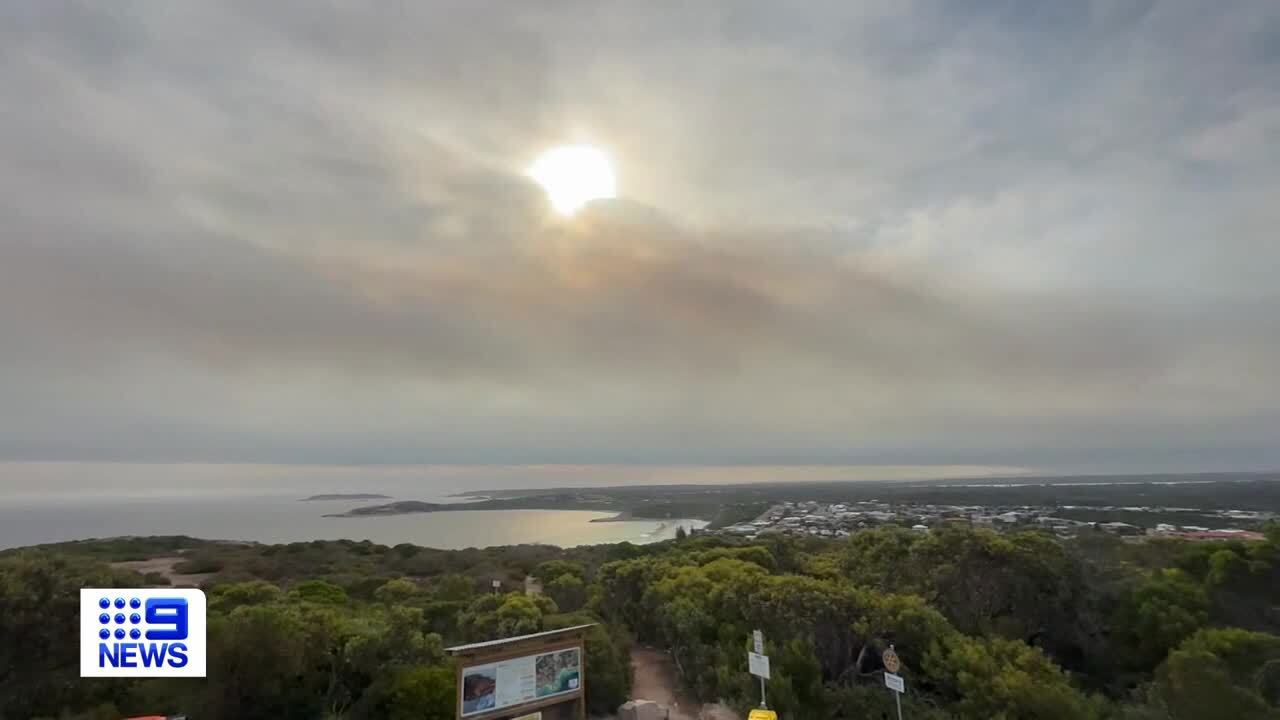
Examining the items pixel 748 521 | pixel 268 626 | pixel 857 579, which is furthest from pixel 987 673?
pixel 748 521

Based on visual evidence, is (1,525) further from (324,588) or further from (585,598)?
(585,598)

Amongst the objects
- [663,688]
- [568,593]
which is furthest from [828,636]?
[568,593]

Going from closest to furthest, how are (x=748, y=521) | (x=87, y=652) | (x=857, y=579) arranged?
(x=87, y=652) < (x=857, y=579) < (x=748, y=521)

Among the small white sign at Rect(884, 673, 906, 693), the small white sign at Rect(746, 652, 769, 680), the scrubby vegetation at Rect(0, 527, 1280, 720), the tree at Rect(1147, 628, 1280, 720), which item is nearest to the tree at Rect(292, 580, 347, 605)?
the scrubby vegetation at Rect(0, 527, 1280, 720)

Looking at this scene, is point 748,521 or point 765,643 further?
point 748,521

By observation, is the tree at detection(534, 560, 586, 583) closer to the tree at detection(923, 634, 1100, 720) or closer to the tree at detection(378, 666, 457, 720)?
the tree at detection(378, 666, 457, 720)

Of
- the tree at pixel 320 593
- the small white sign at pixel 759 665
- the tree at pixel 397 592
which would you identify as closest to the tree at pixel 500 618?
the tree at pixel 320 593

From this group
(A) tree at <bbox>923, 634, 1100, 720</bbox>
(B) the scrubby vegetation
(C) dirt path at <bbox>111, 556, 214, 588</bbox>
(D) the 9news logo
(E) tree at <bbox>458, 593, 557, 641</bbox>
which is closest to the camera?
(D) the 9news logo
